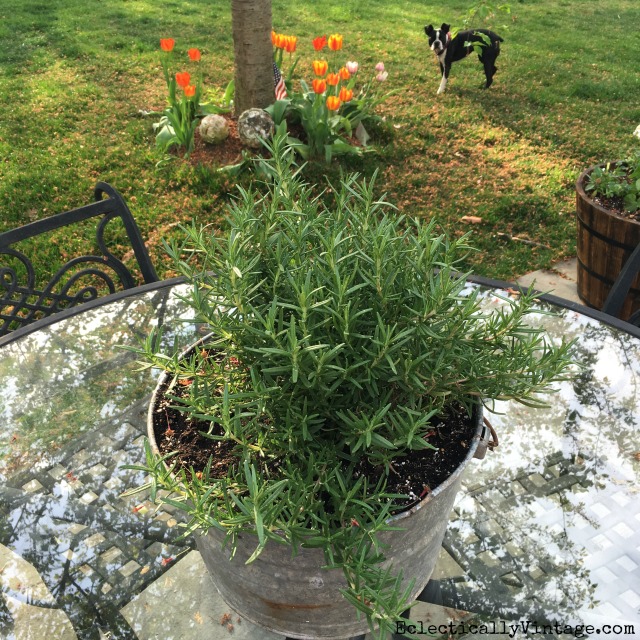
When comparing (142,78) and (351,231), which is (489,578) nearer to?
(351,231)

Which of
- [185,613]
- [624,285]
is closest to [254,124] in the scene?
[624,285]

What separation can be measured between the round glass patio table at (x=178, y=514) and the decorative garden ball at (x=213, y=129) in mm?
3028

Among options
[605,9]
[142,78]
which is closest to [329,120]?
[142,78]

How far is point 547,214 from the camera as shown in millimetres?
4266

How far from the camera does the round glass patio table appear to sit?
46.3 inches

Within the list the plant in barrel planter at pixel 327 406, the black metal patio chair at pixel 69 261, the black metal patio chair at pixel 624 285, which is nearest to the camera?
the plant in barrel planter at pixel 327 406

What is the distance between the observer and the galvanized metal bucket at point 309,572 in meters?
0.89

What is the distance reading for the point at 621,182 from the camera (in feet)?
10.4

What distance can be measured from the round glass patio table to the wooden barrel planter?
1470 mm

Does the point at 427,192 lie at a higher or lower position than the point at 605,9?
lower

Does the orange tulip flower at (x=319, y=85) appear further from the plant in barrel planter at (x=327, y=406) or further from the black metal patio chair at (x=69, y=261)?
the plant in barrel planter at (x=327, y=406)

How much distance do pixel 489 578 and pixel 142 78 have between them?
19.1 feet

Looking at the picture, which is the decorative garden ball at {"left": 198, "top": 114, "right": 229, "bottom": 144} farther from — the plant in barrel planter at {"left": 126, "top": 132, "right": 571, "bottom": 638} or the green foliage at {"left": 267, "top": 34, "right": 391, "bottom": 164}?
the plant in barrel planter at {"left": 126, "top": 132, "right": 571, "bottom": 638}

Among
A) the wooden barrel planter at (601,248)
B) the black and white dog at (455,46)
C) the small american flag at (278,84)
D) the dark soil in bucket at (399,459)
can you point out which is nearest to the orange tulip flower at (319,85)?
the small american flag at (278,84)
